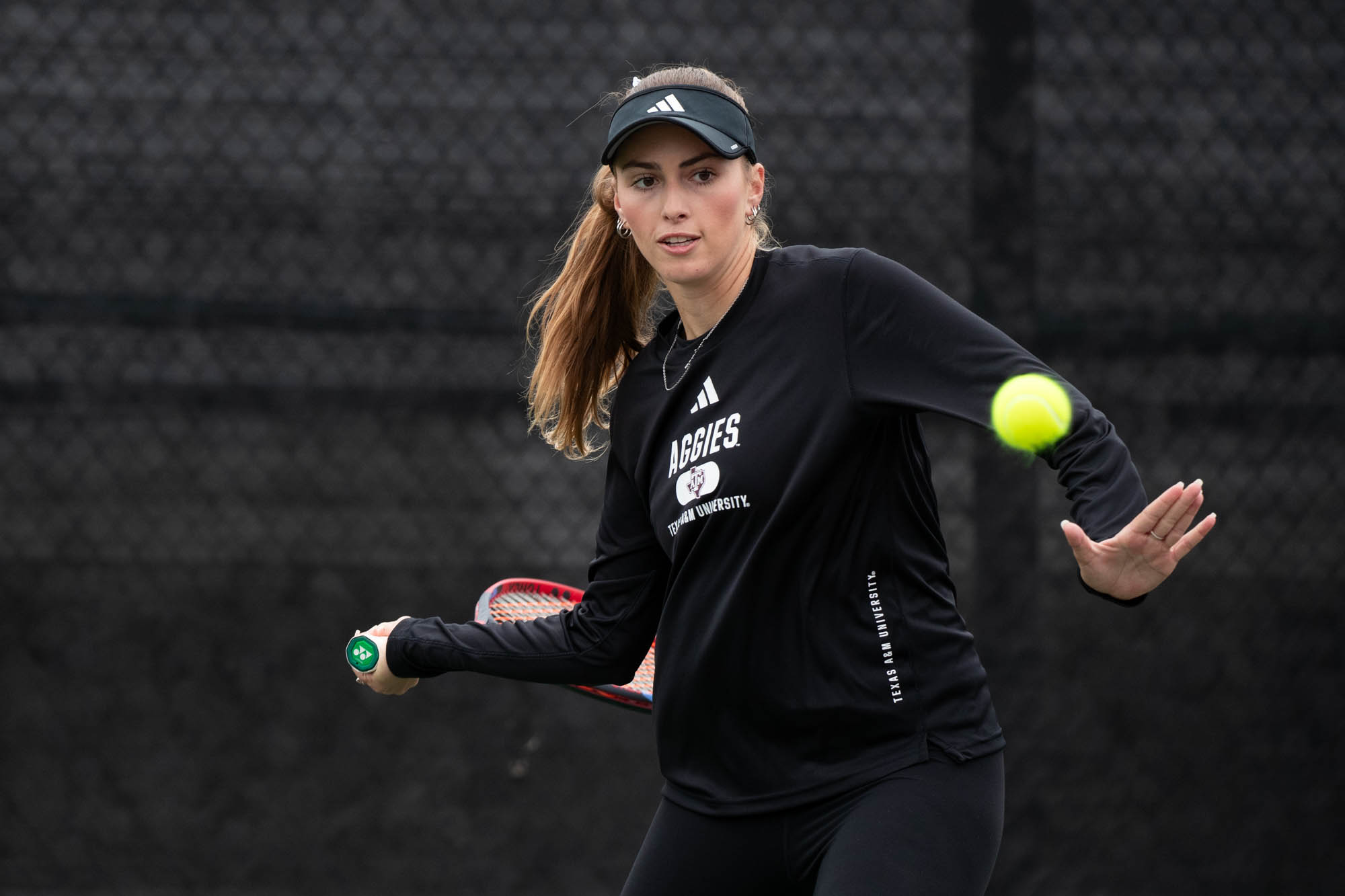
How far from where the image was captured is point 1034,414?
1.30 metres

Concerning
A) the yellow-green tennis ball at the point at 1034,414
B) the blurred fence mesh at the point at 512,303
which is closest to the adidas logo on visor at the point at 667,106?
the yellow-green tennis ball at the point at 1034,414

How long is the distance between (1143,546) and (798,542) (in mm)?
369

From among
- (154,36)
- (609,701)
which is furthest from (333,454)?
(609,701)

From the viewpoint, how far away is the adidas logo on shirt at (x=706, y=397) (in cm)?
152

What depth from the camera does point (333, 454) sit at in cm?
275

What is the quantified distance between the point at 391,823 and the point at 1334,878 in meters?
1.86

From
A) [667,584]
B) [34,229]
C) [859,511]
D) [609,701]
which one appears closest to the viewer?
[859,511]

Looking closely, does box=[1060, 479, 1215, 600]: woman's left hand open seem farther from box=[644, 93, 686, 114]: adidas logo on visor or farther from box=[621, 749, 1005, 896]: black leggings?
box=[644, 93, 686, 114]: adidas logo on visor

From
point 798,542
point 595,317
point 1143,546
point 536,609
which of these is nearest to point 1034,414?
point 1143,546

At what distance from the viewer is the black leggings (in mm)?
1355

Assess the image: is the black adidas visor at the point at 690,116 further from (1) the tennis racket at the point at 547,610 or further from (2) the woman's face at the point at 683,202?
(1) the tennis racket at the point at 547,610

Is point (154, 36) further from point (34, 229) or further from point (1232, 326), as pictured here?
point (1232, 326)

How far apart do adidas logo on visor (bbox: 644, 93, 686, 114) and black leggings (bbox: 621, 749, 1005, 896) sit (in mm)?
716

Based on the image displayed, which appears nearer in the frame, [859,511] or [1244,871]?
[859,511]
